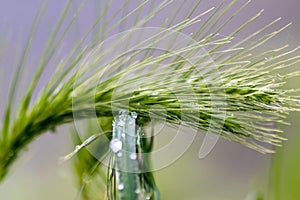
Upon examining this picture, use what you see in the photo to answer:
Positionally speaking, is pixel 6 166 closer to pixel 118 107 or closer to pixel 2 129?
pixel 2 129

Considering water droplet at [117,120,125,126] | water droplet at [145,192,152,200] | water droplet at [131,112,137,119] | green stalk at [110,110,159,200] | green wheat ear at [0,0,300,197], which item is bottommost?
water droplet at [145,192,152,200]

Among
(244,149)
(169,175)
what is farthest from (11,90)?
(244,149)

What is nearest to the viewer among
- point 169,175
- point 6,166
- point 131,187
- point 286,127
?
point 131,187

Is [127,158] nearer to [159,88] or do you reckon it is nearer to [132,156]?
[132,156]

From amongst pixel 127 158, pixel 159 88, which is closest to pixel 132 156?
pixel 127 158

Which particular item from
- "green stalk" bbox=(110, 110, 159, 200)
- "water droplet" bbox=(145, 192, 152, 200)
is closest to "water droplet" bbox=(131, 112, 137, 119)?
Result: "green stalk" bbox=(110, 110, 159, 200)

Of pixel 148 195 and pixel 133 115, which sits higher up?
pixel 133 115

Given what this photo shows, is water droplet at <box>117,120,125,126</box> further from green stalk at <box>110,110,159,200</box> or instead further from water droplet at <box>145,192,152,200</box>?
water droplet at <box>145,192,152,200</box>

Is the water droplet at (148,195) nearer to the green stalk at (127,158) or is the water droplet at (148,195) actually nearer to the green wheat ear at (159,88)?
the green stalk at (127,158)

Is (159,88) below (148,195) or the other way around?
the other way around
